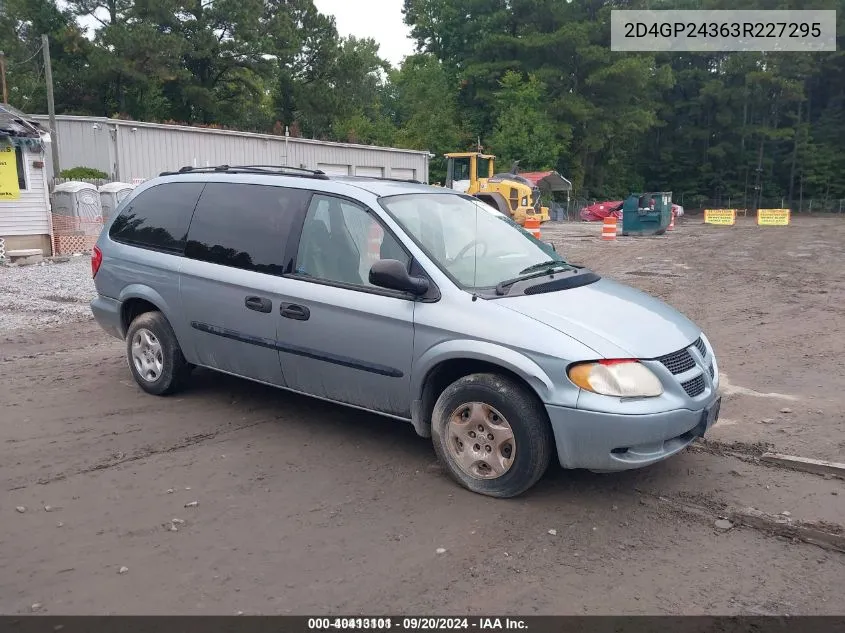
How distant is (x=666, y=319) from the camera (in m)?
4.88

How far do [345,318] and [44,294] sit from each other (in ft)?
29.9

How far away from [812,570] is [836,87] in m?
70.9

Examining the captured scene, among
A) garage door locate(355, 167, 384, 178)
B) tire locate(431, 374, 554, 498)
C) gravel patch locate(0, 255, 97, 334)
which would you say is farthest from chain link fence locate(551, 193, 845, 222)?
tire locate(431, 374, 554, 498)

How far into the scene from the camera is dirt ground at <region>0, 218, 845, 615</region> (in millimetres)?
3420

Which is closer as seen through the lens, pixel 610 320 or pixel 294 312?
pixel 610 320

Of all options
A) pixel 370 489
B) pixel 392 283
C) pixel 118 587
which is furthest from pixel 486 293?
pixel 118 587

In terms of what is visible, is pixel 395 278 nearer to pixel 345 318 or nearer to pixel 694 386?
pixel 345 318

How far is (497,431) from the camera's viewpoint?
438 cm

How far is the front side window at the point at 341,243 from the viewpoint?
16.5 ft

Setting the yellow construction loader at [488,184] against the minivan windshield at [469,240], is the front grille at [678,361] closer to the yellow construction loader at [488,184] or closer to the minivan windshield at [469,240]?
the minivan windshield at [469,240]

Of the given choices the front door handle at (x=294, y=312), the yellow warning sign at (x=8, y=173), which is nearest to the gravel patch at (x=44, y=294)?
the yellow warning sign at (x=8, y=173)

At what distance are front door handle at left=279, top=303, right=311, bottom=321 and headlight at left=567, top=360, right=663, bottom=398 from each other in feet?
6.27

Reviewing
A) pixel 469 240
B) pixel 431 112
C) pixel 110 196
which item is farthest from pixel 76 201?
pixel 431 112

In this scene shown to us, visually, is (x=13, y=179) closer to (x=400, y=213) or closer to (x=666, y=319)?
(x=400, y=213)
